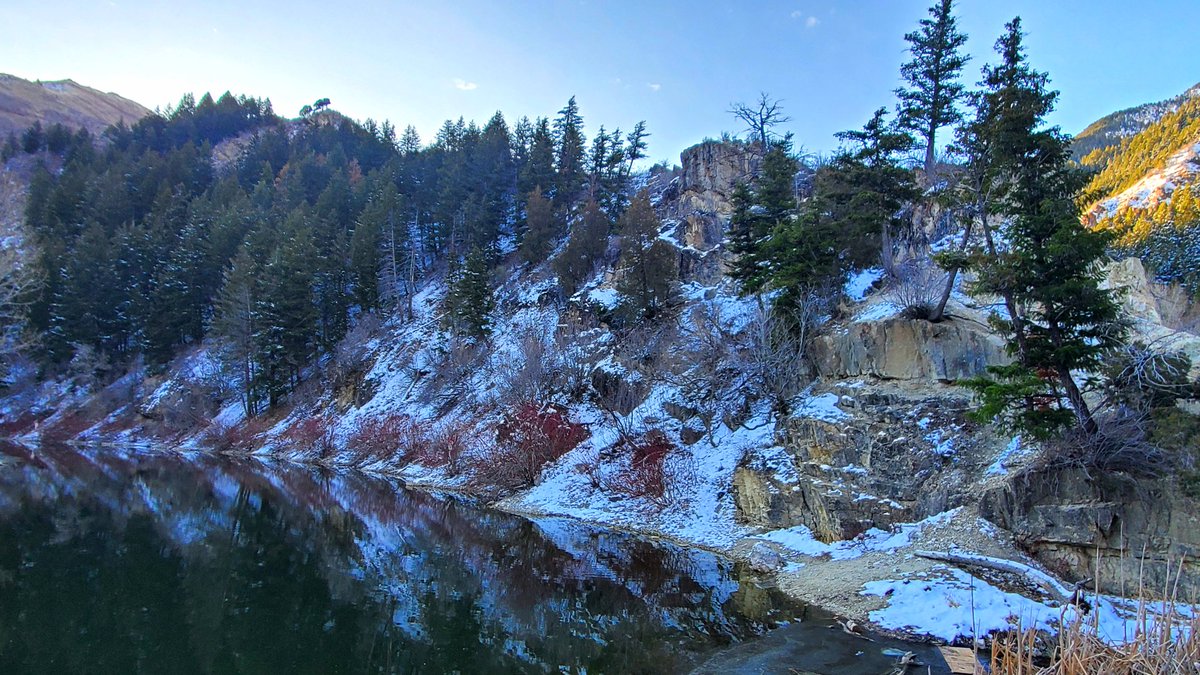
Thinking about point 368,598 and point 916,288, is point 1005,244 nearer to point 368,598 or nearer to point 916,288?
point 916,288

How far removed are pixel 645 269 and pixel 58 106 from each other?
172567 mm

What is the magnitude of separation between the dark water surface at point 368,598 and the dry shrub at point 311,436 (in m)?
15.5

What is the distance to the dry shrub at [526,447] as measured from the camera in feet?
90.4

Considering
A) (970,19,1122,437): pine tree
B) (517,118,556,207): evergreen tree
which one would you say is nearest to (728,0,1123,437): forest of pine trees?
(970,19,1122,437): pine tree

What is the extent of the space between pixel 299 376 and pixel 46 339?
93.4 ft

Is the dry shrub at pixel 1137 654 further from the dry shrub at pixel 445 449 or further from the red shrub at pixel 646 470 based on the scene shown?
the dry shrub at pixel 445 449

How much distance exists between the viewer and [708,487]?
73.6 ft

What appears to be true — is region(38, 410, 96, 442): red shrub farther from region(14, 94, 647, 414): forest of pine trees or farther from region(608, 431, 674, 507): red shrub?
region(608, 431, 674, 507): red shrub

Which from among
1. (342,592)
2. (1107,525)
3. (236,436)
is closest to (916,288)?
(1107,525)

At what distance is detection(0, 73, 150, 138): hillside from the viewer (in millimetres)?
123150

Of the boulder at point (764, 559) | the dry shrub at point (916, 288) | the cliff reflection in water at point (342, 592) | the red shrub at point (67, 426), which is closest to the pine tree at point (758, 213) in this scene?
the dry shrub at point (916, 288)

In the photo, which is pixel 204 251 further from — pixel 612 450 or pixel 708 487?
pixel 708 487

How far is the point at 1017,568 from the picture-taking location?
41.5 feet

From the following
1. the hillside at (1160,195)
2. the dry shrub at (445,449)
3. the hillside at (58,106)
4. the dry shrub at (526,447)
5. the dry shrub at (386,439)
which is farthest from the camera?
the hillside at (58,106)
